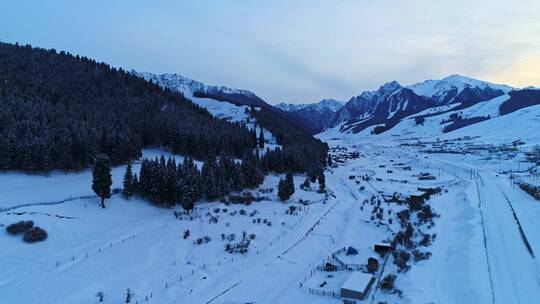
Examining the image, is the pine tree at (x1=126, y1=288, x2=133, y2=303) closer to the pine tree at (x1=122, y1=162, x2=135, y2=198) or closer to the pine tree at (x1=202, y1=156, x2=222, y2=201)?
the pine tree at (x1=122, y1=162, x2=135, y2=198)

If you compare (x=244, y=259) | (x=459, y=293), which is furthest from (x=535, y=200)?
(x=244, y=259)

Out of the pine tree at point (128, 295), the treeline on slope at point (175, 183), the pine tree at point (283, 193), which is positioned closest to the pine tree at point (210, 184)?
the treeline on slope at point (175, 183)

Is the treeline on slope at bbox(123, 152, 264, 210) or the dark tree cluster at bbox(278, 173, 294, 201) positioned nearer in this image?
the treeline on slope at bbox(123, 152, 264, 210)

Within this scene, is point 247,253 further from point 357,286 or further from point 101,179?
point 101,179


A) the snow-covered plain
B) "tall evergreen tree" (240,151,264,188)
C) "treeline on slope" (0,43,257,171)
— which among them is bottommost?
the snow-covered plain

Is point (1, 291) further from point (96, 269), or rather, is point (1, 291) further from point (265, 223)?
point (265, 223)

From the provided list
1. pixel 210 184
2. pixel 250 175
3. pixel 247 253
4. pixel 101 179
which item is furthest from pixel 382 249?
pixel 250 175

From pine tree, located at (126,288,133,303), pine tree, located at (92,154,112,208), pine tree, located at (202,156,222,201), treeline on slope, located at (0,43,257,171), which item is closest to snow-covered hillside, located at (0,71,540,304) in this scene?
pine tree, located at (126,288,133,303)
